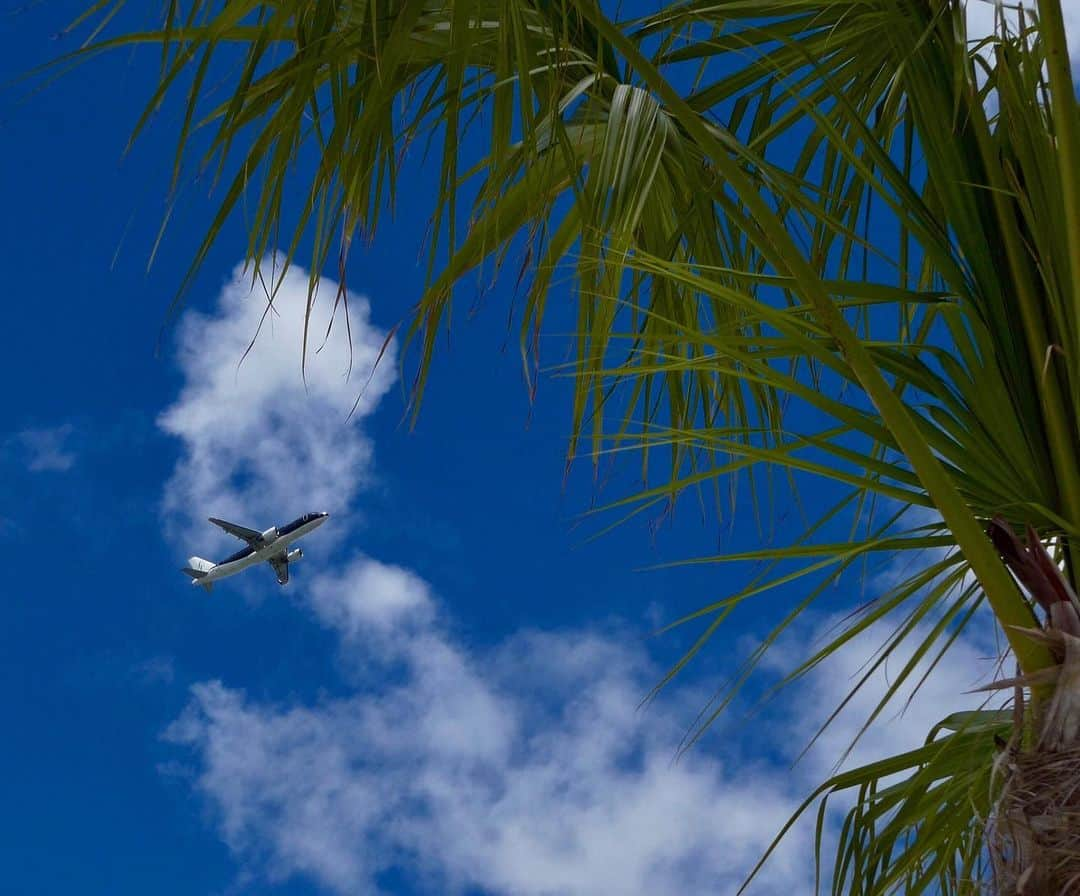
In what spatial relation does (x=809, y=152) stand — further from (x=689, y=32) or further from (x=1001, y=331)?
(x=1001, y=331)

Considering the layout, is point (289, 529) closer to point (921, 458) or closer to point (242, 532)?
point (242, 532)

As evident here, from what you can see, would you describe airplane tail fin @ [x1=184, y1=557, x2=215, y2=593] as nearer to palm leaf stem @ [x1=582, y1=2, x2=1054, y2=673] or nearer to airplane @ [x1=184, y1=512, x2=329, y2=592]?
airplane @ [x1=184, y1=512, x2=329, y2=592]

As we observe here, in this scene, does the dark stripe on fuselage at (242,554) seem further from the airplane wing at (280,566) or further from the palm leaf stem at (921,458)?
the palm leaf stem at (921,458)

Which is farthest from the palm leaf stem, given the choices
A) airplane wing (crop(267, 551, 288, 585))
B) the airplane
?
airplane wing (crop(267, 551, 288, 585))

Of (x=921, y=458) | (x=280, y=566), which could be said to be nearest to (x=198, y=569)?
(x=280, y=566)

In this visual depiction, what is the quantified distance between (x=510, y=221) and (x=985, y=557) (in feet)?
3.07

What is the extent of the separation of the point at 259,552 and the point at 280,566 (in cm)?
187

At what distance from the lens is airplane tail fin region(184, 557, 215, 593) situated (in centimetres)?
2656

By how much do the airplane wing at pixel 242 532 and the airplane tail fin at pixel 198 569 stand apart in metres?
4.02

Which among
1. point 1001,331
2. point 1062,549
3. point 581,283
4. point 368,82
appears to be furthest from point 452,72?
point 1062,549

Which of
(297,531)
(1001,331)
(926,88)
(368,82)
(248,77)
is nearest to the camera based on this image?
(248,77)

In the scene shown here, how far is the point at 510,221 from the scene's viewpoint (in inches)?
73.5

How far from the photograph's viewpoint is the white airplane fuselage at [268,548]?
22.1m

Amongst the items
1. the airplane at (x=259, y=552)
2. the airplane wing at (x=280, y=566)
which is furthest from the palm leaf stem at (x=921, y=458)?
the airplane wing at (x=280, y=566)
